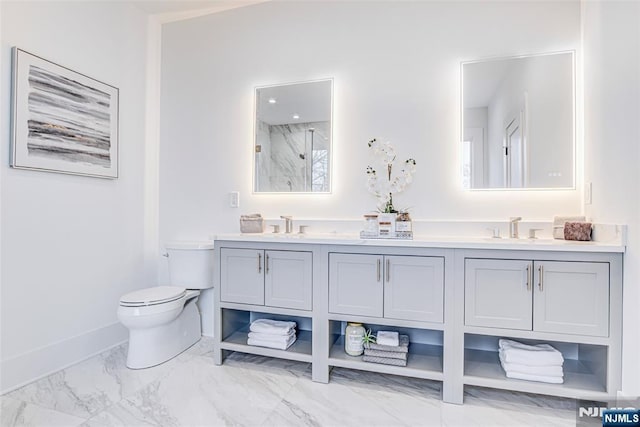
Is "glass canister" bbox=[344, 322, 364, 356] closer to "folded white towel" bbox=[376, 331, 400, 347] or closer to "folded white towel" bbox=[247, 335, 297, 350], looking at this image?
"folded white towel" bbox=[376, 331, 400, 347]

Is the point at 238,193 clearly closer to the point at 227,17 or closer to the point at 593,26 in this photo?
the point at 227,17

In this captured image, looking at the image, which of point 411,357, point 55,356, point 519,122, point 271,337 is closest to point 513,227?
point 519,122

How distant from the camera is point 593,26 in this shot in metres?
1.96

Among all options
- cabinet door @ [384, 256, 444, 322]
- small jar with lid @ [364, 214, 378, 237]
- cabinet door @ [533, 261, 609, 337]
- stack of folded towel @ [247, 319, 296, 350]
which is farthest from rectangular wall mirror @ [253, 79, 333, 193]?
cabinet door @ [533, 261, 609, 337]

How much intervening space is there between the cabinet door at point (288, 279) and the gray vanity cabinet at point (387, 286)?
152mm

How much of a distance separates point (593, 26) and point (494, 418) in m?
2.16

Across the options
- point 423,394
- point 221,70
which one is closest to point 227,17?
point 221,70

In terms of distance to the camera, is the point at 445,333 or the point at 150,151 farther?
the point at 150,151

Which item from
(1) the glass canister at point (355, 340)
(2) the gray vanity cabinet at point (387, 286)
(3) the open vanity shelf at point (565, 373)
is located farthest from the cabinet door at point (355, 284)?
(3) the open vanity shelf at point (565, 373)

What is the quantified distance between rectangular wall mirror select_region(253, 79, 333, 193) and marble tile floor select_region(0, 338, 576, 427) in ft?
4.26

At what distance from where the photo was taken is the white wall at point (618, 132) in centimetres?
153

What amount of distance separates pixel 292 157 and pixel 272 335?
1.28 m

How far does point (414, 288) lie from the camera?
1.94m

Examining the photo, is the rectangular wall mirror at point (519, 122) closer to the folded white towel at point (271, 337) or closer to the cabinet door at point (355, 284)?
the cabinet door at point (355, 284)
